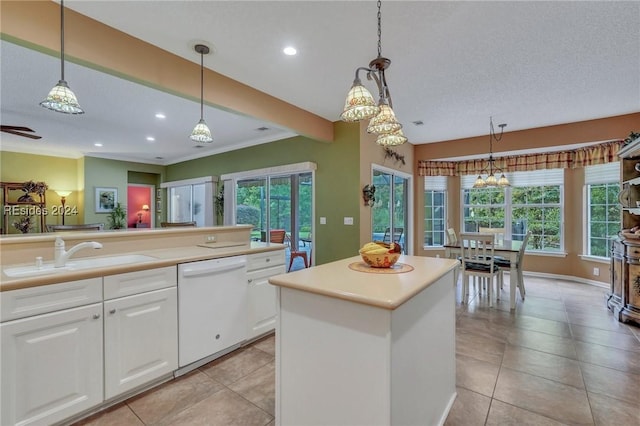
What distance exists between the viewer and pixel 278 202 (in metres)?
5.34

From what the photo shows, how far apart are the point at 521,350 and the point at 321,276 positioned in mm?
2237

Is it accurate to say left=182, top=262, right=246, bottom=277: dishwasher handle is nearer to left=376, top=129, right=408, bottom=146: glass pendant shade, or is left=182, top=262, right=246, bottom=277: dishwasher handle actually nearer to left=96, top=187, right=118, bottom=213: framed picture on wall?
left=376, top=129, right=408, bottom=146: glass pendant shade

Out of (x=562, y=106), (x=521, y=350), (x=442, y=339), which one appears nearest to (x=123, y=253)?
(x=442, y=339)

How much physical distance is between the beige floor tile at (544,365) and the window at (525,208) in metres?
3.52

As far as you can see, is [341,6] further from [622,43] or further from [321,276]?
[622,43]

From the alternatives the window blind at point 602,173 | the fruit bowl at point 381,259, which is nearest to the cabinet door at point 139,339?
the fruit bowl at point 381,259

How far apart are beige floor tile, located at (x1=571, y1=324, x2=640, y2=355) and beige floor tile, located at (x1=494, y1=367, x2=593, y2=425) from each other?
1.08 meters

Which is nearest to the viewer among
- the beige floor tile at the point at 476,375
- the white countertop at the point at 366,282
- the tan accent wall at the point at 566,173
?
the white countertop at the point at 366,282

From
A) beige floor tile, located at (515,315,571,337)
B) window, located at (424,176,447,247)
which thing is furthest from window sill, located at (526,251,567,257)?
beige floor tile, located at (515,315,571,337)

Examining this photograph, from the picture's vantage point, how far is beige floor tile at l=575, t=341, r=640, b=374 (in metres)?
2.29

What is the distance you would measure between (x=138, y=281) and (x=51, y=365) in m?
0.57

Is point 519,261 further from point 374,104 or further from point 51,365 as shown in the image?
point 51,365

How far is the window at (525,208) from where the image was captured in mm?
5281

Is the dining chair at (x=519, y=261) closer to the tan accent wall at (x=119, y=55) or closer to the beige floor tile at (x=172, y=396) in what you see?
the tan accent wall at (x=119, y=55)
